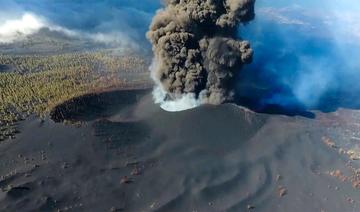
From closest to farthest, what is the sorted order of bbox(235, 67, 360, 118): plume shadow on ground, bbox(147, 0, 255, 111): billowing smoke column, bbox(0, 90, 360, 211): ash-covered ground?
bbox(0, 90, 360, 211): ash-covered ground, bbox(147, 0, 255, 111): billowing smoke column, bbox(235, 67, 360, 118): plume shadow on ground

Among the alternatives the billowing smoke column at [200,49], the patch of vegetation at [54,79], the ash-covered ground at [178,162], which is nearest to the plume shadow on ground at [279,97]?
the ash-covered ground at [178,162]

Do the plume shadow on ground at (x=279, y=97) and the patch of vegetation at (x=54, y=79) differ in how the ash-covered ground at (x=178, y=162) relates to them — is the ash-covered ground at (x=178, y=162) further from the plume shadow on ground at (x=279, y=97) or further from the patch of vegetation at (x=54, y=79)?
the plume shadow on ground at (x=279, y=97)

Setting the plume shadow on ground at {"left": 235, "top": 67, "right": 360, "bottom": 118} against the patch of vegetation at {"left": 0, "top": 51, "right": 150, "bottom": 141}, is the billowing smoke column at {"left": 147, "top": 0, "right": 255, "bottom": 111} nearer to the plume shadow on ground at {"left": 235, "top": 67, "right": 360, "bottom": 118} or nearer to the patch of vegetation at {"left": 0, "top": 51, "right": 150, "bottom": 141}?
the plume shadow on ground at {"left": 235, "top": 67, "right": 360, "bottom": 118}

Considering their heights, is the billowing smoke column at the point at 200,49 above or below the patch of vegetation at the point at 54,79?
above

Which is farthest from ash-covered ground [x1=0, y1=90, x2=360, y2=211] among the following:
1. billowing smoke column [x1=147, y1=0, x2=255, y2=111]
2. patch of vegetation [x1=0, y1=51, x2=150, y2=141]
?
patch of vegetation [x1=0, y1=51, x2=150, y2=141]

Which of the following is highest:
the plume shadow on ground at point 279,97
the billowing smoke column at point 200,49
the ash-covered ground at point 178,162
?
the billowing smoke column at point 200,49

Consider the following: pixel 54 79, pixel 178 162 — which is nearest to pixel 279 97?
pixel 178 162
